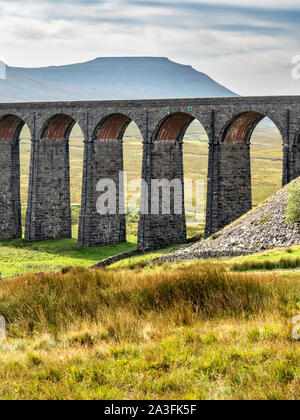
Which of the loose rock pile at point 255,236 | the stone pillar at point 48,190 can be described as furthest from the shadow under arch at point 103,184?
the loose rock pile at point 255,236

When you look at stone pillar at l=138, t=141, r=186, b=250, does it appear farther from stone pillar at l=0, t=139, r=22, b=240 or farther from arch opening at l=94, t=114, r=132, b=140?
stone pillar at l=0, t=139, r=22, b=240

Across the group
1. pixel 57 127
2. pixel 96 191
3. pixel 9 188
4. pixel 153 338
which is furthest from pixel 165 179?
pixel 153 338

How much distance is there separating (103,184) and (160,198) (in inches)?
211

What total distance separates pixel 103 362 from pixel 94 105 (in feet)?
113

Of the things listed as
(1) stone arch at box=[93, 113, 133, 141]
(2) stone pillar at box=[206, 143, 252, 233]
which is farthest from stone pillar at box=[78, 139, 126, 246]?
(2) stone pillar at box=[206, 143, 252, 233]

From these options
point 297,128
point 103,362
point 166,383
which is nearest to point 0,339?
point 103,362

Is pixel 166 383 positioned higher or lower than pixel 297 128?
lower

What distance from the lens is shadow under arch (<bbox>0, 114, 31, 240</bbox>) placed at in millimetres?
48094

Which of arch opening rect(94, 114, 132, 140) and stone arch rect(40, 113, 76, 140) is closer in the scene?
arch opening rect(94, 114, 132, 140)

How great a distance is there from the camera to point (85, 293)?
500 inches

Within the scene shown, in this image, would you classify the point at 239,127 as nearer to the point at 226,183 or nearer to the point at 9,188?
the point at 226,183

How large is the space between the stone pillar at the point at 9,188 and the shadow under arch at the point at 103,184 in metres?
8.86

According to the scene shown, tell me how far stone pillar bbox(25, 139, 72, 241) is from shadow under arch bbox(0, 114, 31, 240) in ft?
10.2
